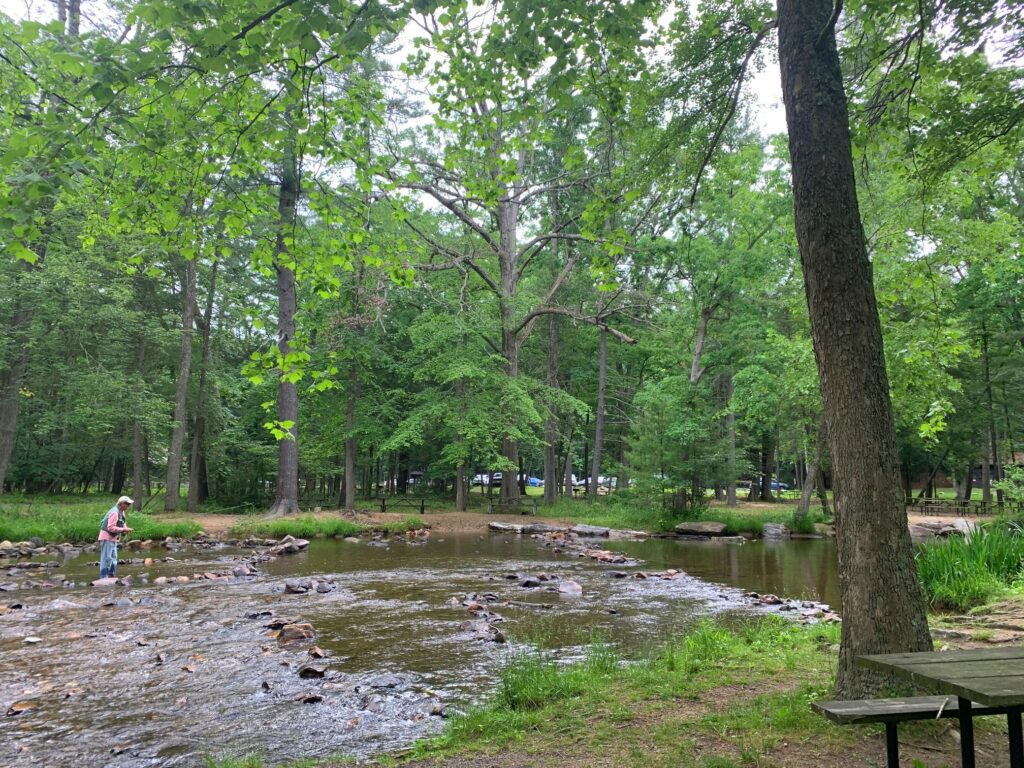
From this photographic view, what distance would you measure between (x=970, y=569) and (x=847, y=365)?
6.75 metres

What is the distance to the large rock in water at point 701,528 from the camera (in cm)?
2227

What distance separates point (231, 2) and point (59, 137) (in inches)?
55.3

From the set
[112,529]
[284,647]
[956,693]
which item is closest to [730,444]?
[284,647]

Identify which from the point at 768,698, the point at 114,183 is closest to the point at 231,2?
the point at 114,183

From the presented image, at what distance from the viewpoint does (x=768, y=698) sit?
4387mm

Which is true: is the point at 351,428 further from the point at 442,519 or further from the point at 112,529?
the point at 112,529

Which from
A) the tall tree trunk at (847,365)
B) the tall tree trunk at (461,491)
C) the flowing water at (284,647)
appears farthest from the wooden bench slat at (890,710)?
the tall tree trunk at (461,491)

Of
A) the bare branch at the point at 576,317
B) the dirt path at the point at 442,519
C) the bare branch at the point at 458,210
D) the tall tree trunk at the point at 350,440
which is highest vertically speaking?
the bare branch at the point at 458,210

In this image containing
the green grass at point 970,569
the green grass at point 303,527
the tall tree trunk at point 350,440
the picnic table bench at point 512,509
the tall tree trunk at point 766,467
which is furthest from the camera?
the tall tree trunk at point 766,467

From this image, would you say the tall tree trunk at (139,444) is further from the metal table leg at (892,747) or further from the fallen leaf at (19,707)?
the metal table leg at (892,747)

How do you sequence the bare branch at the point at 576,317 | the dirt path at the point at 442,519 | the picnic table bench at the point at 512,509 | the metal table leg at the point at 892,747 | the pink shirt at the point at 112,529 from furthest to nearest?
1. the picnic table bench at the point at 512,509
2. the bare branch at the point at 576,317
3. the dirt path at the point at 442,519
4. the pink shirt at the point at 112,529
5. the metal table leg at the point at 892,747

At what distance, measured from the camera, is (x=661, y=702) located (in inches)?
178

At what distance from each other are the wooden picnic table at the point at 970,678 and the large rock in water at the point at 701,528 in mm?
20114

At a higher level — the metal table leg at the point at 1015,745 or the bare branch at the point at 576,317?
the bare branch at the point at 576,317
